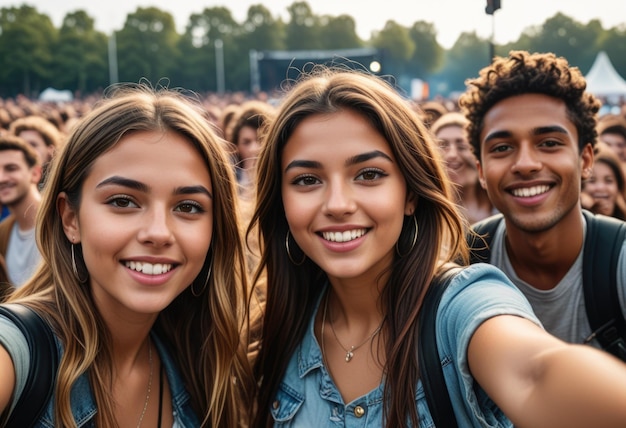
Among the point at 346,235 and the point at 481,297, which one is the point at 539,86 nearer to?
the point at 346,235

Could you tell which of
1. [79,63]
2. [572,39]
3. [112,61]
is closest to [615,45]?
[572,39]

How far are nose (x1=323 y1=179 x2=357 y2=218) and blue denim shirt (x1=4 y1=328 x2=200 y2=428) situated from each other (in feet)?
3.13

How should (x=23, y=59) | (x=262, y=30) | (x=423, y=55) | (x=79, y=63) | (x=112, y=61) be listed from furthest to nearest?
(x=423, y=55), (x=262, y=30), (x=79, y=63), (x=112, y=61), (x=23, y=59)

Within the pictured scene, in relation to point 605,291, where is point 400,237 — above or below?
above

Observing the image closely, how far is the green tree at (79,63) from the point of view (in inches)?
2719

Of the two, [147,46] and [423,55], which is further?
[423,55]

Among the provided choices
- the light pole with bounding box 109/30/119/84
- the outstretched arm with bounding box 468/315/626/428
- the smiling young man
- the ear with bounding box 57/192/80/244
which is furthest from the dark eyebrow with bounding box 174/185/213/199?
the light pole with bounding box 109/30/119/84

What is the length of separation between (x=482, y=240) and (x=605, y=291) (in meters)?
0.72

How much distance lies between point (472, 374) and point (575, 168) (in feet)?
5.78

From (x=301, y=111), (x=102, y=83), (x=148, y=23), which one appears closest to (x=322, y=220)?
(x=301, y=111)

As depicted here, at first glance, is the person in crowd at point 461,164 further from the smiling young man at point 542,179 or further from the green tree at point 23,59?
the green tree at point 23,59

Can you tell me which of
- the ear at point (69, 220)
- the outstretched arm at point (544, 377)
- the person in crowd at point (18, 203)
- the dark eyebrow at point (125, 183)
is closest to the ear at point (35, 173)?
the person in crowd at point (18, 203)

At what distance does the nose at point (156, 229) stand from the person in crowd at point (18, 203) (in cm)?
303

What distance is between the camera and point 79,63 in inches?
2741
